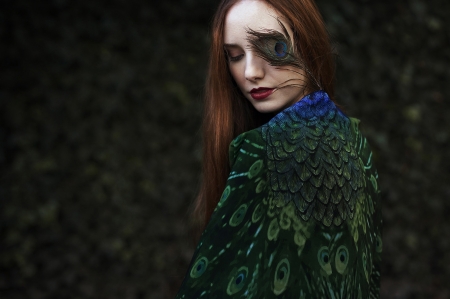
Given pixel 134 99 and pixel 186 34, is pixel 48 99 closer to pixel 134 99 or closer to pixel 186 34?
pixel 134 99

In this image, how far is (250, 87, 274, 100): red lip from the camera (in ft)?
4.35

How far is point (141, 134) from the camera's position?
3199 millimetres

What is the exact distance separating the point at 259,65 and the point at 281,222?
0.43 meters

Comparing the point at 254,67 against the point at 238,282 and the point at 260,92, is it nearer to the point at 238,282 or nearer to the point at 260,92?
the point at 260,92

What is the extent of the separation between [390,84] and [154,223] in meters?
1.92

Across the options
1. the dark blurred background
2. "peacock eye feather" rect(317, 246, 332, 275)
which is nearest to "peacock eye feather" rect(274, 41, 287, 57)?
"peacock eye feather" rect(317, 246, 332, 275)

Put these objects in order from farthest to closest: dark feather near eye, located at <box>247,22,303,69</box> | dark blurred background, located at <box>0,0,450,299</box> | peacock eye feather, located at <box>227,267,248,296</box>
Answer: dark blurred background, located at <box>0,0,450,299</box>
dark feather near eye, located at <box>247,22,303,69</box>
peacock eye feather, located at <box>227,267,248,296</box>

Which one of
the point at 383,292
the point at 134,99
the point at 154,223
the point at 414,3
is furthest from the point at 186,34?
the point at 383,292

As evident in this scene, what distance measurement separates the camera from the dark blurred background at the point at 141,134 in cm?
299

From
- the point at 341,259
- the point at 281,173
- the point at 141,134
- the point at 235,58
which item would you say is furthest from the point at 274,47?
the point at 141,134

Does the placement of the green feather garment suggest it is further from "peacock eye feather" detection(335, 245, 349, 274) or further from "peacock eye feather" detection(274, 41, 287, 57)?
"peacock eye feather" detection(274, 41, 287, 57)

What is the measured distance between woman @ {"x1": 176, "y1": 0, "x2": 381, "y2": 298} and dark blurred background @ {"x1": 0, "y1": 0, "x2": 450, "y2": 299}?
1.52 meters

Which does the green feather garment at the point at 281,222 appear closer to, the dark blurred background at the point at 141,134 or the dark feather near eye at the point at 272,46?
the dark feather near eye at the point at 272,46

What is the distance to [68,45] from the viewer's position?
3043mm
